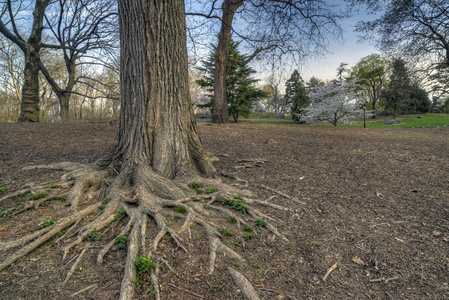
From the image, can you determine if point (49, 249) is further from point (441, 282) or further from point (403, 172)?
point (403, 172)

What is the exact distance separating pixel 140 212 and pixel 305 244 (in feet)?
6.23

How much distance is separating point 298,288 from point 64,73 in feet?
109

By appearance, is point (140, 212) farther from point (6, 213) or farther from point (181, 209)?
point (6, 213)

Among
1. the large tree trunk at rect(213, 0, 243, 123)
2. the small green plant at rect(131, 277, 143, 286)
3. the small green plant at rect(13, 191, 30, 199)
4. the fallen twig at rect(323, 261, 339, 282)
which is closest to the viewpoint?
the small green plant at rect(131, 277, 143, 286)

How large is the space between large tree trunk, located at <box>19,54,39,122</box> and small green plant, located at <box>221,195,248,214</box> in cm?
1081

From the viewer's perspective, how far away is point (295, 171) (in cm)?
442

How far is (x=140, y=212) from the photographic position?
2.63 m

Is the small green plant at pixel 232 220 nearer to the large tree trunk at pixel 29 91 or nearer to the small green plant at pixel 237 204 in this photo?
the small green plant at pixel 237 204

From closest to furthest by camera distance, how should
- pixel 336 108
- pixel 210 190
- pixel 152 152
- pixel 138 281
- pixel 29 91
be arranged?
pixel 138 281, pixel 210 190, pixel 152 152, pixel 29 91, pixel 336 108

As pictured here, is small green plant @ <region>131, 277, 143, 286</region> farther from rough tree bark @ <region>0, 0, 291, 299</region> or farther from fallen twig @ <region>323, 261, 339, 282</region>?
fallen twig @ <region>323, 261, 339, 282</region>

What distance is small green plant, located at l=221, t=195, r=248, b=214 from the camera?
2.95 m

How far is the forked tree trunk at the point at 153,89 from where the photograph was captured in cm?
328

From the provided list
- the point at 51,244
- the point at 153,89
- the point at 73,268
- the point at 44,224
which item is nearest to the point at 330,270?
the point at 73,268

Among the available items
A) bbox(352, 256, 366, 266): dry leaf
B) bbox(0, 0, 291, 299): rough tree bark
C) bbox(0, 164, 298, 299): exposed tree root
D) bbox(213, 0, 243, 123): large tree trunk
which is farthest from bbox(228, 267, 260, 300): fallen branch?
bbox(213, 0, 243, 123): large tree trunk
